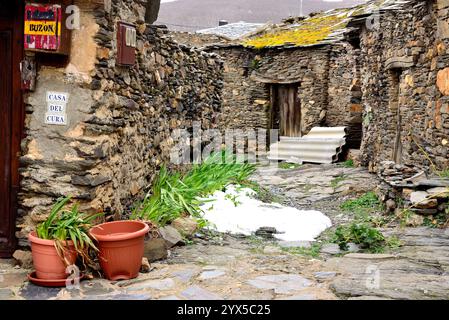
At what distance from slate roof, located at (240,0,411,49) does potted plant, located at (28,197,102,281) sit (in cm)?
1139

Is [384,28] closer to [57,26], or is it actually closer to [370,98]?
[370,98]

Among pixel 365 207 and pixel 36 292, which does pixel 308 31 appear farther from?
pixel 36 292

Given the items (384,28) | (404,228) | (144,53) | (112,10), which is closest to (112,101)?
(112,10)

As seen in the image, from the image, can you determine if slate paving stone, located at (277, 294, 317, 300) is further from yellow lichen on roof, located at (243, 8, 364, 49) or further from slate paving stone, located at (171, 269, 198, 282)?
yellow lichen on roof, located at (243, 8, 364, 49)

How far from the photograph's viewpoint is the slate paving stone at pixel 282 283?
3768 millimetres

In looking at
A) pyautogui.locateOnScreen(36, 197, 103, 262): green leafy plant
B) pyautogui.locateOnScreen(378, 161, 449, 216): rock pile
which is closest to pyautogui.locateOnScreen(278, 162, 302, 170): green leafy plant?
pyautogui.locateOnScreen(378, 161, 449, 216): rock pile

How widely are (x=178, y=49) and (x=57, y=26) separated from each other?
309 cm

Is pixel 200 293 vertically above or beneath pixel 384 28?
beneath

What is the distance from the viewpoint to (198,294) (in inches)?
143

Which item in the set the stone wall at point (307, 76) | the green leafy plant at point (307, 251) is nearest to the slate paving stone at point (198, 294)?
the green leafy plant at point (307, 251)

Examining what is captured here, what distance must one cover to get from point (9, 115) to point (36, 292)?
1.59 meters

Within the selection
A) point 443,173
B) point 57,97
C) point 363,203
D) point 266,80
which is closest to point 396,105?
point 363,203
